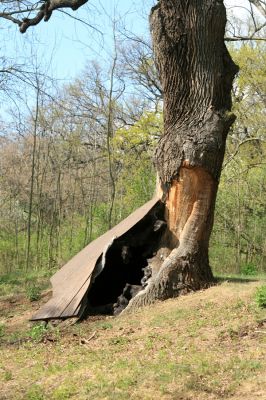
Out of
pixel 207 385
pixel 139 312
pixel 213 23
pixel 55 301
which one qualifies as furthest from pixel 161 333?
pixel 213 23

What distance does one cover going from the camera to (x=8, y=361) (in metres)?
6.46

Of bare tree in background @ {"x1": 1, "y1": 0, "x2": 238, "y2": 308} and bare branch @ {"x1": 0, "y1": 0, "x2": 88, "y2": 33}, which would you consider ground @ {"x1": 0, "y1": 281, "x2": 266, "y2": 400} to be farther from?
bare branch @ {"x1": 0, "y1": 0, "x2": 88, "y2": 33}

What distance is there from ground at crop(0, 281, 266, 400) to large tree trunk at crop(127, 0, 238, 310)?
0.46 meters

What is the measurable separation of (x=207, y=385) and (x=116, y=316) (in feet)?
10.4

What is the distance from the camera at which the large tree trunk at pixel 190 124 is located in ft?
26.7

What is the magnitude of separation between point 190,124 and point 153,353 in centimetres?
365

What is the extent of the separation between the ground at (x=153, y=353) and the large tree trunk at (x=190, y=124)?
456 millimetres

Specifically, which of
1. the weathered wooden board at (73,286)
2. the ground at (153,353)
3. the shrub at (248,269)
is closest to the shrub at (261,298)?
the ground at (153,353)

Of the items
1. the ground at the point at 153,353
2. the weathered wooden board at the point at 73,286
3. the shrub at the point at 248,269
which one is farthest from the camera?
the shrub at the point at 248,269

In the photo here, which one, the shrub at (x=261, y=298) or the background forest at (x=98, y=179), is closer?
the shrub at (x=261, y=298)

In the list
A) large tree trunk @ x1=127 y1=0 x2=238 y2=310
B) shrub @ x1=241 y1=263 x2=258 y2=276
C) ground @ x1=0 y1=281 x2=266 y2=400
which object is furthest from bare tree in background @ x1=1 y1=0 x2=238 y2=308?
shrub @ x1=241 y1=263 x2=258 y2=276

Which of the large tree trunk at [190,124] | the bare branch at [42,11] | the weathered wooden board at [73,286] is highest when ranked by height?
the bare branch at [42,11]

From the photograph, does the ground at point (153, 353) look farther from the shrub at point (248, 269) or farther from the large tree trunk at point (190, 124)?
the shrub at point (248, 269)

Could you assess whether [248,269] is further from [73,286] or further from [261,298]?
[261,298]
